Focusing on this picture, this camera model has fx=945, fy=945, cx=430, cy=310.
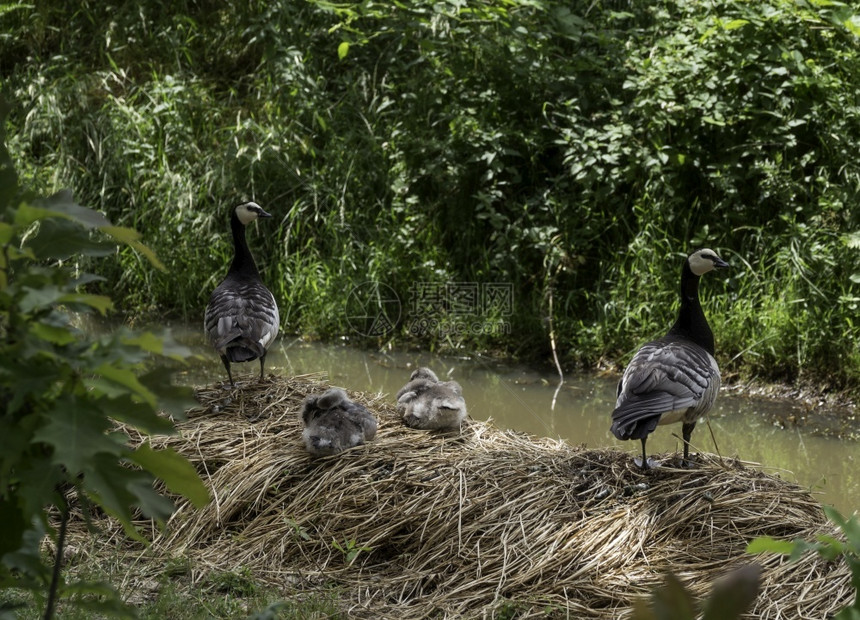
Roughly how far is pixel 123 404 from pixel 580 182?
24.1 feet

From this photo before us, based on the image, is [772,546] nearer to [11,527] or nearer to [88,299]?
[88,299]

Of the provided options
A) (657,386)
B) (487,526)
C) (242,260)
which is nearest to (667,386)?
(657,386)

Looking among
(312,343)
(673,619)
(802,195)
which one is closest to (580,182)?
(802,195)

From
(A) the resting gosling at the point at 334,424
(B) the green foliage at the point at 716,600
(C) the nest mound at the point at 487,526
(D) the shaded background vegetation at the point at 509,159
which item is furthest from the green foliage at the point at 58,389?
(D) the shaded background vegetation at the point at 509,159

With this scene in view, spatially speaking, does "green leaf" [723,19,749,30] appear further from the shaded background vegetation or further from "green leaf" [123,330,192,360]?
"green leaf" [123,330,192,360]

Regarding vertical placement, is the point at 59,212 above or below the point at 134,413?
above

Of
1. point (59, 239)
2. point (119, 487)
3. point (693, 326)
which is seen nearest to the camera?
point (119, 487)

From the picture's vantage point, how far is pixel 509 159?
924 cm

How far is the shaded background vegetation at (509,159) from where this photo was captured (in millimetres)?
7828

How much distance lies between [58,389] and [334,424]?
10.3 ft

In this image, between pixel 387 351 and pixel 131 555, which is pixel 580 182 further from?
pixel 131 555

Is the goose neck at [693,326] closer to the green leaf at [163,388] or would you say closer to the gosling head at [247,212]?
the gosling head at [247,212]

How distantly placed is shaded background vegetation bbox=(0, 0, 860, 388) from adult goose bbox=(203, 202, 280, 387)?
2803 millimetres

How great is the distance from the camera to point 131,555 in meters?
4.11
